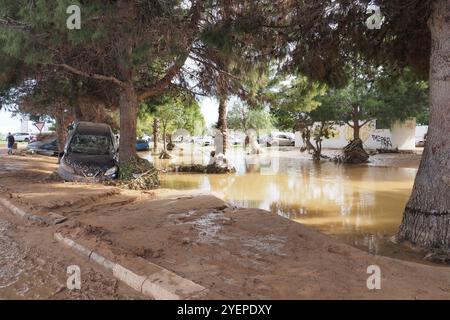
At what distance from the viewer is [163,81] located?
47.2 ft

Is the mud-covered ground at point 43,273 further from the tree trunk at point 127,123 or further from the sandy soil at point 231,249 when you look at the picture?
the tree trunk at point 127,123

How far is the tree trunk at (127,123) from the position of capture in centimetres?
1384

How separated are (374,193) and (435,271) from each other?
883cm

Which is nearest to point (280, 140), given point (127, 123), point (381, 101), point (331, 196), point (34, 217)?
point (381, 101)

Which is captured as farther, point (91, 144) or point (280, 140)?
point (280, 140)

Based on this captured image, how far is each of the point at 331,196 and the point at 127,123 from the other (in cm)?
718

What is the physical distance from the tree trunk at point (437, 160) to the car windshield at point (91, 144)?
10.0m

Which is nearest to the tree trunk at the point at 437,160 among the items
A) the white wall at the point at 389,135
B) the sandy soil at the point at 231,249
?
the sandy soil at the point at 231,249

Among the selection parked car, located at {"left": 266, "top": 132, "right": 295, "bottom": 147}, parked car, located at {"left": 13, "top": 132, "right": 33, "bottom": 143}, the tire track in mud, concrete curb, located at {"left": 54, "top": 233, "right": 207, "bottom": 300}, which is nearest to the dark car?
the tire track in mud

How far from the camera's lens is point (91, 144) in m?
14.0

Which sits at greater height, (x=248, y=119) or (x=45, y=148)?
(x=248, y=119)

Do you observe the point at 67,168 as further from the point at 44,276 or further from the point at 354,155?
the point at 354,155
